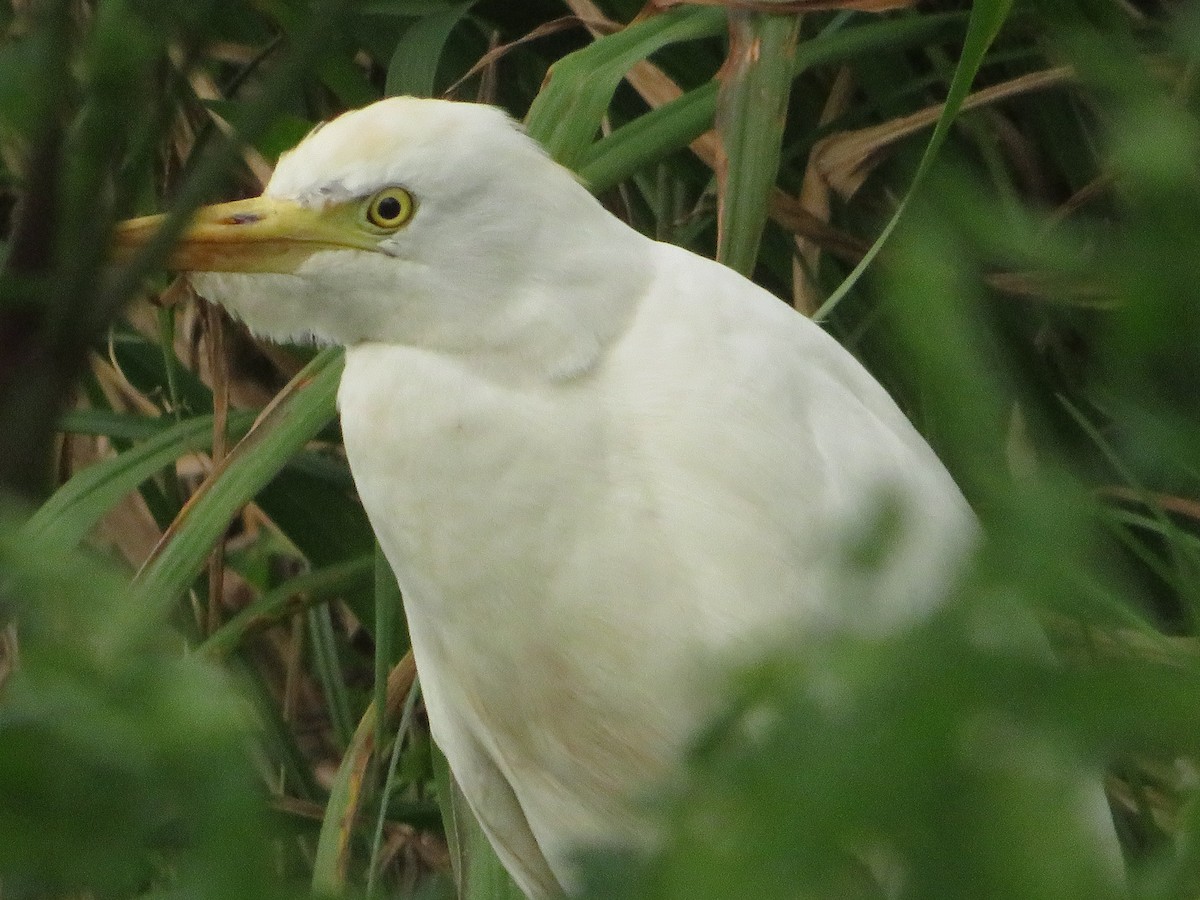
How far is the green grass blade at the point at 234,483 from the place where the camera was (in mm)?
1560

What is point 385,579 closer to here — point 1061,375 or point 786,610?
point 786,610

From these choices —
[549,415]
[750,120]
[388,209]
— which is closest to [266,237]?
[388,209]

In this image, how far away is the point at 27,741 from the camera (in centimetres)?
33

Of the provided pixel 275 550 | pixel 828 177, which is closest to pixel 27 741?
pixel 828 177

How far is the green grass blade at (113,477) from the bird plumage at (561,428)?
0.38 m

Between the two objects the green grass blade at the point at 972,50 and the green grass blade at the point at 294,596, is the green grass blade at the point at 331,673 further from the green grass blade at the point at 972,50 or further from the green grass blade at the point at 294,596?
the green grass blade at the point at 972,50

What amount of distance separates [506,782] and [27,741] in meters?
1.36

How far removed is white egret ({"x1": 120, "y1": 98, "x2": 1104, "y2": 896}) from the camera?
4.34ft

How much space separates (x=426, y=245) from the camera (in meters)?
1.32

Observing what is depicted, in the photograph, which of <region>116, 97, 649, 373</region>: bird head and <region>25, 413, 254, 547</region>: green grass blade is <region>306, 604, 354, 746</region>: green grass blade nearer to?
<region>25, 413, 254, 547</region>: green grass blade

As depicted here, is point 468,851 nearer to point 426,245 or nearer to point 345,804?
point 345,804

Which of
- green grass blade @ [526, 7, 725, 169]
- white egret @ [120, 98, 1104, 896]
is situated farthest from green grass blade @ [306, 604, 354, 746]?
green grass blade @ [526, 7, 725, 169]

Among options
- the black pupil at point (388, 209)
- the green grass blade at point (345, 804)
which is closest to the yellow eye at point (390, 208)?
the black pupil at point (388, 209)

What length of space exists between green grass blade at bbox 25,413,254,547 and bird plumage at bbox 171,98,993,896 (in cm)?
38
